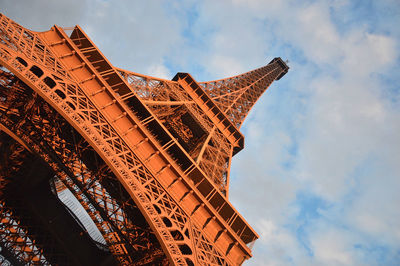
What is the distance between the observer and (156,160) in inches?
540

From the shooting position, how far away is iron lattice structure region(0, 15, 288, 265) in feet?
37.0

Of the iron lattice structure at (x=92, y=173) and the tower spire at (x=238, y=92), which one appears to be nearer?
the iron lattice structure at (x=92, y=173)

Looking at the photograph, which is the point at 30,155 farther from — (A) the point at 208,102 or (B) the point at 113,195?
(A) the point at 208,102

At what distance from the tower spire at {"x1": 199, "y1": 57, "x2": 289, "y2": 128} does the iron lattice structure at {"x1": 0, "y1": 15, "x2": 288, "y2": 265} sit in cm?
1078

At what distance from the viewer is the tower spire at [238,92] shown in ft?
99.7

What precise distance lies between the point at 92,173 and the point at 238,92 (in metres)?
24.4

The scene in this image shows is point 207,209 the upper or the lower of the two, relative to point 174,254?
upper

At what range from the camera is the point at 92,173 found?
1402 cm

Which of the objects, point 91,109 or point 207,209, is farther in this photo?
point 207,209

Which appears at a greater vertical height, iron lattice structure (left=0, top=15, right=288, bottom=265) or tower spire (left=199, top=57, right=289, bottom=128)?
tower spire (left=199, top=57, right=289, bottom=128)

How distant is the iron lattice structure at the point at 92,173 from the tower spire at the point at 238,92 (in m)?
10.8

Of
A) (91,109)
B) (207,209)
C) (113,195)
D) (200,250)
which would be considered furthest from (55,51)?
(200,250)

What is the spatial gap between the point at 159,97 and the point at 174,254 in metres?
13.6

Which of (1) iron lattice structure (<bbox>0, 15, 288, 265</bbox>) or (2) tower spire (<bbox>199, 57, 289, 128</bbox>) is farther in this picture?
(2) tower spire (<bbox>199, 57, 289, 128</bbox>)
